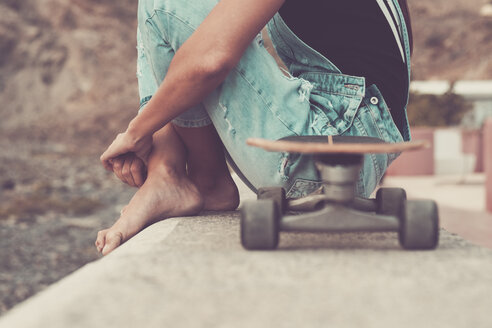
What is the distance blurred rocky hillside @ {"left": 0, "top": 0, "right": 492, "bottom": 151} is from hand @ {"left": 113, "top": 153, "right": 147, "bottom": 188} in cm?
1892

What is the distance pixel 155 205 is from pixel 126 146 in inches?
7.8

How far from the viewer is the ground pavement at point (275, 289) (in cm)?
77

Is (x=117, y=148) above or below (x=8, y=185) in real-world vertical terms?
Answer: above

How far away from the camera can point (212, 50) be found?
1301mm

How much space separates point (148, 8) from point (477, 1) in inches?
1060

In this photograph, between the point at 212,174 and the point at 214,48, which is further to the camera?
the point at 212,174

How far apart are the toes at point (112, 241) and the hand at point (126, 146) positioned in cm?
21

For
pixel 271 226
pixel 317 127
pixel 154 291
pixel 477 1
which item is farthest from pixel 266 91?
pixel 477 1

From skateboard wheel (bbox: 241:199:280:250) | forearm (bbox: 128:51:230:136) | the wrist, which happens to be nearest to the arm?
forearm (bbox: 128:51:230:136)

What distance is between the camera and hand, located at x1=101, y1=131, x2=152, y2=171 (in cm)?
151

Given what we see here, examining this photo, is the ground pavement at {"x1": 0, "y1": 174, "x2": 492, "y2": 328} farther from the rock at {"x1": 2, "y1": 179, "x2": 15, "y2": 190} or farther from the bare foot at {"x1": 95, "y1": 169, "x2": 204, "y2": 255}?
the rock at {"x1": 2, "y1": 179, "x2": 15, "y2": 190}

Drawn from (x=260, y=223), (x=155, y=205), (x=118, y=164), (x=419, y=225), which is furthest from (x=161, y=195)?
(x=419, y=225)

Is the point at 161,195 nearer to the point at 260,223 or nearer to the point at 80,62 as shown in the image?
the point at 260,223

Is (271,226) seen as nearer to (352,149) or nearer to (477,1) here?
(352,149)
